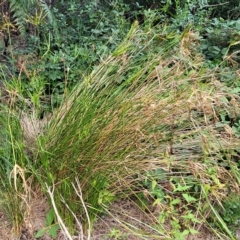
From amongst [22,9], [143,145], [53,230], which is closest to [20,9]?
[22,9]

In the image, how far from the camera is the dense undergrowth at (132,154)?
1.93 meters

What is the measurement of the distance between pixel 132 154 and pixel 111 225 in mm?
361

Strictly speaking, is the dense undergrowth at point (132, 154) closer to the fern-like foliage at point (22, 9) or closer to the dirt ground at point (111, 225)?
the dirt ground at point (111, 225)

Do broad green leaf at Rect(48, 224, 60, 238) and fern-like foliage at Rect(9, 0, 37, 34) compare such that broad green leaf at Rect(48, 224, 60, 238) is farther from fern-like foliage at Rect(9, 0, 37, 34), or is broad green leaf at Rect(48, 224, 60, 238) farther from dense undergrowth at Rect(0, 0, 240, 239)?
fern-like foliage at Rect(9, 0, 37, 34)

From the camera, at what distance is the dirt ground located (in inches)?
Result: 77.0

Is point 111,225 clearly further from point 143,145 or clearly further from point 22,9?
point 22,9

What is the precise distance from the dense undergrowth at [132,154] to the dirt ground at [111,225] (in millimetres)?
22

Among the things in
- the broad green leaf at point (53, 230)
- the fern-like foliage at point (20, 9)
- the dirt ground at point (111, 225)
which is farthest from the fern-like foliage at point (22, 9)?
the broad green leaf at point (53, 230)

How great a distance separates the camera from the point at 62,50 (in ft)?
9.35

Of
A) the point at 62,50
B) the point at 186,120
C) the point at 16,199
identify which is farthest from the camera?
the point at 62,50

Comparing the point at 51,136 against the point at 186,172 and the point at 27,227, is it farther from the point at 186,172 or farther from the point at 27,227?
the point at 186,172

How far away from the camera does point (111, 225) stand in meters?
2.05

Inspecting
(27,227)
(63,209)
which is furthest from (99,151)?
(27,227)

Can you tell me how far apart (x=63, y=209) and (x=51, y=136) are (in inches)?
14.0
